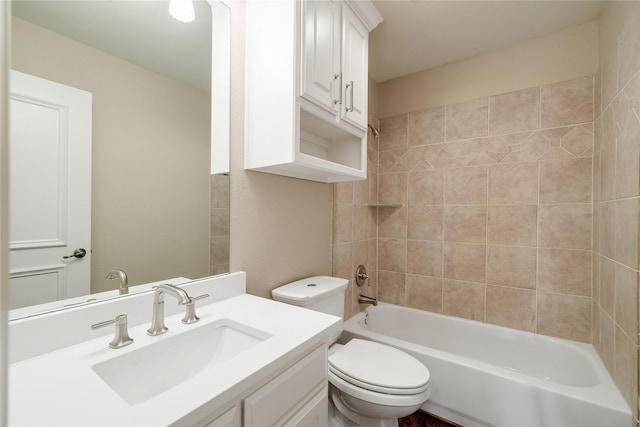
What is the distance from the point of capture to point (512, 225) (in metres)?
1.88

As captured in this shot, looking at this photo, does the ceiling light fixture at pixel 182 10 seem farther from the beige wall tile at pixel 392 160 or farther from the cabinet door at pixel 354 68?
the beige wall tile at pixel 392 160

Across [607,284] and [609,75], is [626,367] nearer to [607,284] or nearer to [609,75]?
[607,284]

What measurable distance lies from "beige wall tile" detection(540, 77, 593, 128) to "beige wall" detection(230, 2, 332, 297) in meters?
1.56

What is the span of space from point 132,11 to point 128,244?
816 mm

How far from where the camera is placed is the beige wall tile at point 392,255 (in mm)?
2311

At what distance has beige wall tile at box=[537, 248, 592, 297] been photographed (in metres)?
1.67

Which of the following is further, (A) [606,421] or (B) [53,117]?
(A) [606,421]

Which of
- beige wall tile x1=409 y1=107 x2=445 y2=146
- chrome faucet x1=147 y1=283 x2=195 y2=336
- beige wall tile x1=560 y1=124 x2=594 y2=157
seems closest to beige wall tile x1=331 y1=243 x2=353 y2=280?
beige wall tile x1=409 y1=107 x2=445 y2=146

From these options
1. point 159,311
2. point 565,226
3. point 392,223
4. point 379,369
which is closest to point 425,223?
point 392,223

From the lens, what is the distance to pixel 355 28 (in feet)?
4.76

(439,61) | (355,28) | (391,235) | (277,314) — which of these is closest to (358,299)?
(391,235)

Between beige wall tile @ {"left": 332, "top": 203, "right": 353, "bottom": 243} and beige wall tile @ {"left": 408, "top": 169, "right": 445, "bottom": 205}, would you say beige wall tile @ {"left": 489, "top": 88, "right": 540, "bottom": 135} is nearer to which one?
beige wall tile @ {"left": 408, "top": 169, "right": 445, "bottom": 205}

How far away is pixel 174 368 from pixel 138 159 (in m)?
0.69

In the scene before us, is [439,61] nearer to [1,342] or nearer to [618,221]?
[618,221]
